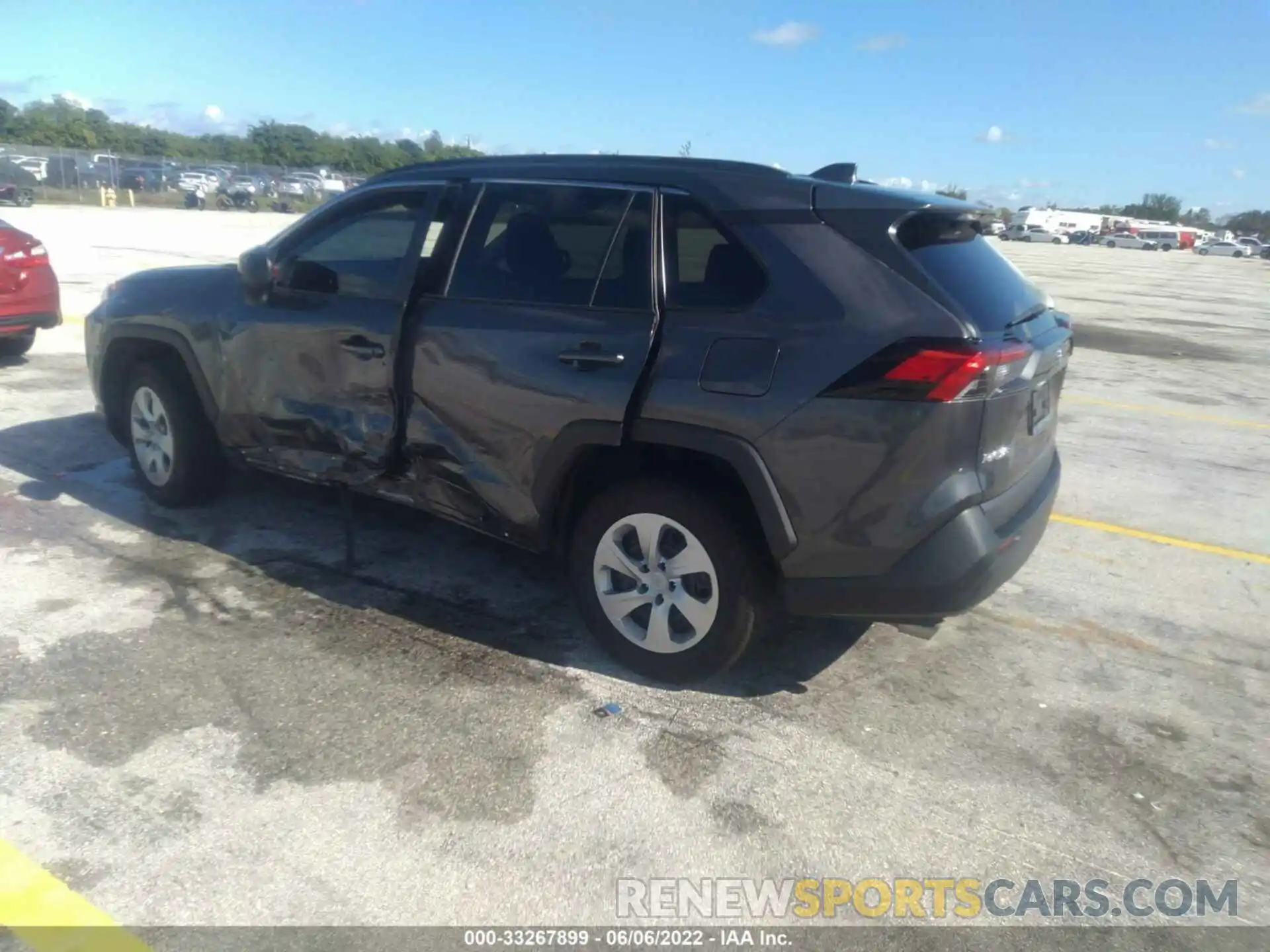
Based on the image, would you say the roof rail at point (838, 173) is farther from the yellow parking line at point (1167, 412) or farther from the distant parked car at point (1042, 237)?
the distant parked car at point (1042, 237)

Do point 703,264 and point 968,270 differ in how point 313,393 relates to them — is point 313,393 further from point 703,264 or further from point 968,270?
point 968,270

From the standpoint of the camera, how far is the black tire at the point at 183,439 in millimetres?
5145

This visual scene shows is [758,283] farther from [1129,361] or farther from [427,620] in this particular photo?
[1129,361]

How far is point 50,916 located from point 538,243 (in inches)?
109

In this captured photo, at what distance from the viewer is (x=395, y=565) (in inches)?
190

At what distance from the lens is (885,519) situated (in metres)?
3.22

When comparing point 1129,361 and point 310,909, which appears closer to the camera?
point 310,909

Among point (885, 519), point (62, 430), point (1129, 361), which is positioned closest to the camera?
point (885, 519)

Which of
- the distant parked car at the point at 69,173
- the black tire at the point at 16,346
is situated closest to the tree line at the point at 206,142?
the distant parked car at the point at 69,173

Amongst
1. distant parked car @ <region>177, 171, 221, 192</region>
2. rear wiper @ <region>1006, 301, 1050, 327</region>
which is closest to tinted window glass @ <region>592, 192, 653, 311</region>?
rear wiper @ <region>1006, 301, 1050, 327</region>

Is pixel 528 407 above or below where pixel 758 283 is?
below

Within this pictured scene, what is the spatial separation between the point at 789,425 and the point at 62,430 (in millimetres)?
5728

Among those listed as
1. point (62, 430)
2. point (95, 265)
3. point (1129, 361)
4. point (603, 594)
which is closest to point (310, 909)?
point (603, 594)

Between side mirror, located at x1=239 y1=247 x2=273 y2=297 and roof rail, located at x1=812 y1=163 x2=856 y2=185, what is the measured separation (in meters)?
2.54
